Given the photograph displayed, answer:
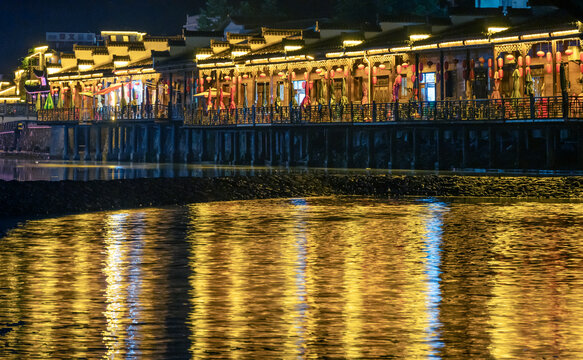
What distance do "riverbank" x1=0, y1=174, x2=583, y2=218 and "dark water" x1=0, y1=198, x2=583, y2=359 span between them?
639 centimetres

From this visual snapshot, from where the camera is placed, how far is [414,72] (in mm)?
64125

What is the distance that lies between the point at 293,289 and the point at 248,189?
100 feet

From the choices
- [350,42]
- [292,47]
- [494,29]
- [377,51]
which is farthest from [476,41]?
[292,47]

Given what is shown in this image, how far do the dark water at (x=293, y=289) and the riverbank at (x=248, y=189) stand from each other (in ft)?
21.0

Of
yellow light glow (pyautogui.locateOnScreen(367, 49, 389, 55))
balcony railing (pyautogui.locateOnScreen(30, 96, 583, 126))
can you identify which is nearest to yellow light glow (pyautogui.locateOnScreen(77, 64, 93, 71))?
balcony railing (pyautogui.locateOnScreen(30, 96, 583, 126))

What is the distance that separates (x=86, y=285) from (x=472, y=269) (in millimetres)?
8030

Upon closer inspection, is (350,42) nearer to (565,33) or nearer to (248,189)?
(565,33)

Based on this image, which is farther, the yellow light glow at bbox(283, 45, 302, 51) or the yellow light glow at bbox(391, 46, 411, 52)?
the yellow light glow at bbox(283, 45, 302, 51)

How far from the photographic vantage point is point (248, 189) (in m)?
51.6

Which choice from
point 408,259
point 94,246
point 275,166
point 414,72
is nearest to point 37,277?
point 94,246

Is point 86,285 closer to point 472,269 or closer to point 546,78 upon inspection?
point 472,269

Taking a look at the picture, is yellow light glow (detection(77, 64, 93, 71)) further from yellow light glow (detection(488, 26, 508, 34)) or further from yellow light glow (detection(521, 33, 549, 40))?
yellow light glow (detection(521, 33, 549, 40))

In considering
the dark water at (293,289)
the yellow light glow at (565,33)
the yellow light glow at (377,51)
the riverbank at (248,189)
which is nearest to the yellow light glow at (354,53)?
the yellow light glow at (377,51)

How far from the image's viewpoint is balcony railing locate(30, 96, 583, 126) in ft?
175
